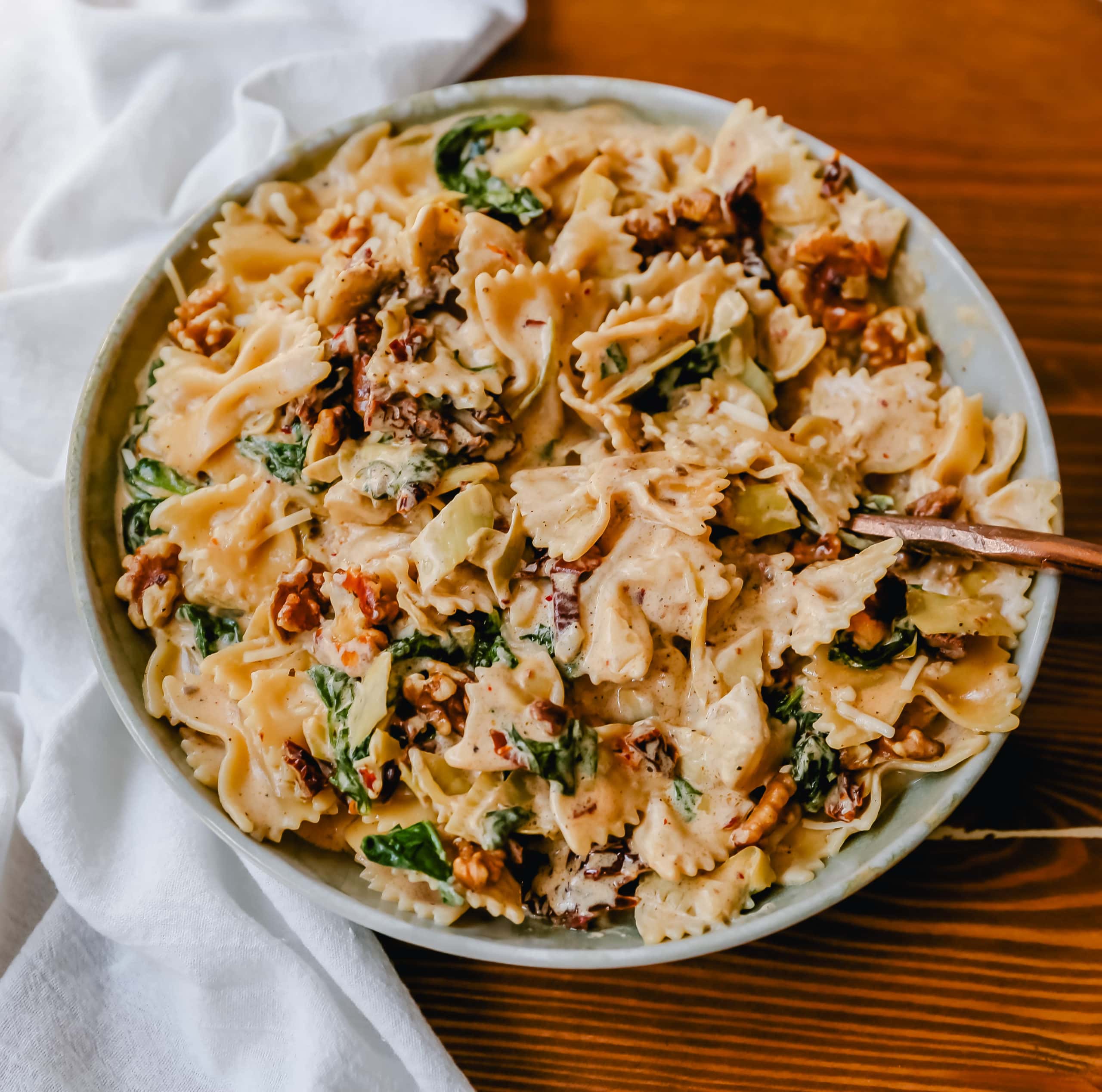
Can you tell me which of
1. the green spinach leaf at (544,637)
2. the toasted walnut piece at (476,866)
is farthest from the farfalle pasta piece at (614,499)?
the toasted walnut piece at (476,866)

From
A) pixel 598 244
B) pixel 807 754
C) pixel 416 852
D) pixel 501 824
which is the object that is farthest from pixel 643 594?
pixel 598 244

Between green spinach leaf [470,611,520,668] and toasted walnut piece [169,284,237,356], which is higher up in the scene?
toasted walnut piece [169,284,237,356]

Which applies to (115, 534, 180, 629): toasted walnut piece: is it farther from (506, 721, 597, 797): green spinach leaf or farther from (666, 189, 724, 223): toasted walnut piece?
(666, 189, 724, 223): toasted walnut piece

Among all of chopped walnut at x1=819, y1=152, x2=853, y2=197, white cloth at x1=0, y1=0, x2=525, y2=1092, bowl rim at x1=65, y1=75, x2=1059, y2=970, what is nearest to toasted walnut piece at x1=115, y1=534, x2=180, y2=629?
bowl rim at x1=65, y1=75, x2=1059, y2=970

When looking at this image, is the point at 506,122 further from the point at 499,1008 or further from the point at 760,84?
the point at 499,1008

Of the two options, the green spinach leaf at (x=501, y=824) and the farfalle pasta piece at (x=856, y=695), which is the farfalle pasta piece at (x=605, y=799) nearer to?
the green spinach leaf at (x=501, y=824)

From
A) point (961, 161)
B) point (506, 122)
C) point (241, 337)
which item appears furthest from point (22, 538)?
point (961, 161)

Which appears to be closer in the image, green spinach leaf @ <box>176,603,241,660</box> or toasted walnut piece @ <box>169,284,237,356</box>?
green spinach leaf @ <box>176,603,241,660</box>
